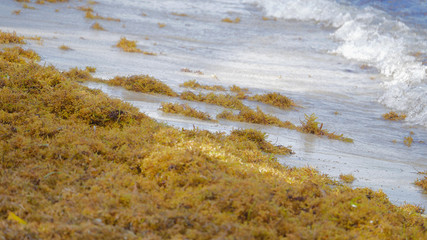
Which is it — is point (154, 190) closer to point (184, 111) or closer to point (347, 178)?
point (347, 178)

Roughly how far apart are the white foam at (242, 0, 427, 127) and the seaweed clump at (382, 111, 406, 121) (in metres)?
0.16

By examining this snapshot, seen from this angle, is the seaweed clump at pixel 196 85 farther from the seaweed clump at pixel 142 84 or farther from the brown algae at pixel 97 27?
the brown algae at pixel 97 27

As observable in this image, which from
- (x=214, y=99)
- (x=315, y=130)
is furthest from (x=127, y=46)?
(x=315, y=130)

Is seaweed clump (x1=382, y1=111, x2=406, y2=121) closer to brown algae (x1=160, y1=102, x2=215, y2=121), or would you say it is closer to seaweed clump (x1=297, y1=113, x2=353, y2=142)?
seaweed clump (x1=297, y1=113, x2=353, y2=142)

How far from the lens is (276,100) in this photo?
8.38m

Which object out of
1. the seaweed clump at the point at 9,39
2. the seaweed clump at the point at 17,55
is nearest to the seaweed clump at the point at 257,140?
the seaweed clump at the point at 17,55

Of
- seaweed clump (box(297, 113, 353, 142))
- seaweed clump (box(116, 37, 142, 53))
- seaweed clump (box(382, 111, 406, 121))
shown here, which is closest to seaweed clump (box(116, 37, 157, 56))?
seaweed clump (box(116, 37, 142, 53))

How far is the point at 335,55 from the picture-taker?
50.4ft

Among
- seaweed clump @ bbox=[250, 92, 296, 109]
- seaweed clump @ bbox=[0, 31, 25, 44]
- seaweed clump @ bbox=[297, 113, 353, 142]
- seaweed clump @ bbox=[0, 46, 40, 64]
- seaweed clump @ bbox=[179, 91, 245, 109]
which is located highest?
seaweed clump @ bbox=[0, 31, 25, 44]

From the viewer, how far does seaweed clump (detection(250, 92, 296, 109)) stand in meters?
8.34

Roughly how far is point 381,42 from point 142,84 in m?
12.4

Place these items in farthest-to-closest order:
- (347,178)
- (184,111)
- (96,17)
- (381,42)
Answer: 1. (381,42)
2. (96,17)
3. (184,111)
4. (347,178)

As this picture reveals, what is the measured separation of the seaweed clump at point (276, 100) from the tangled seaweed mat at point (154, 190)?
3.67m

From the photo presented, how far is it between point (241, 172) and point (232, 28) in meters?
15.5
